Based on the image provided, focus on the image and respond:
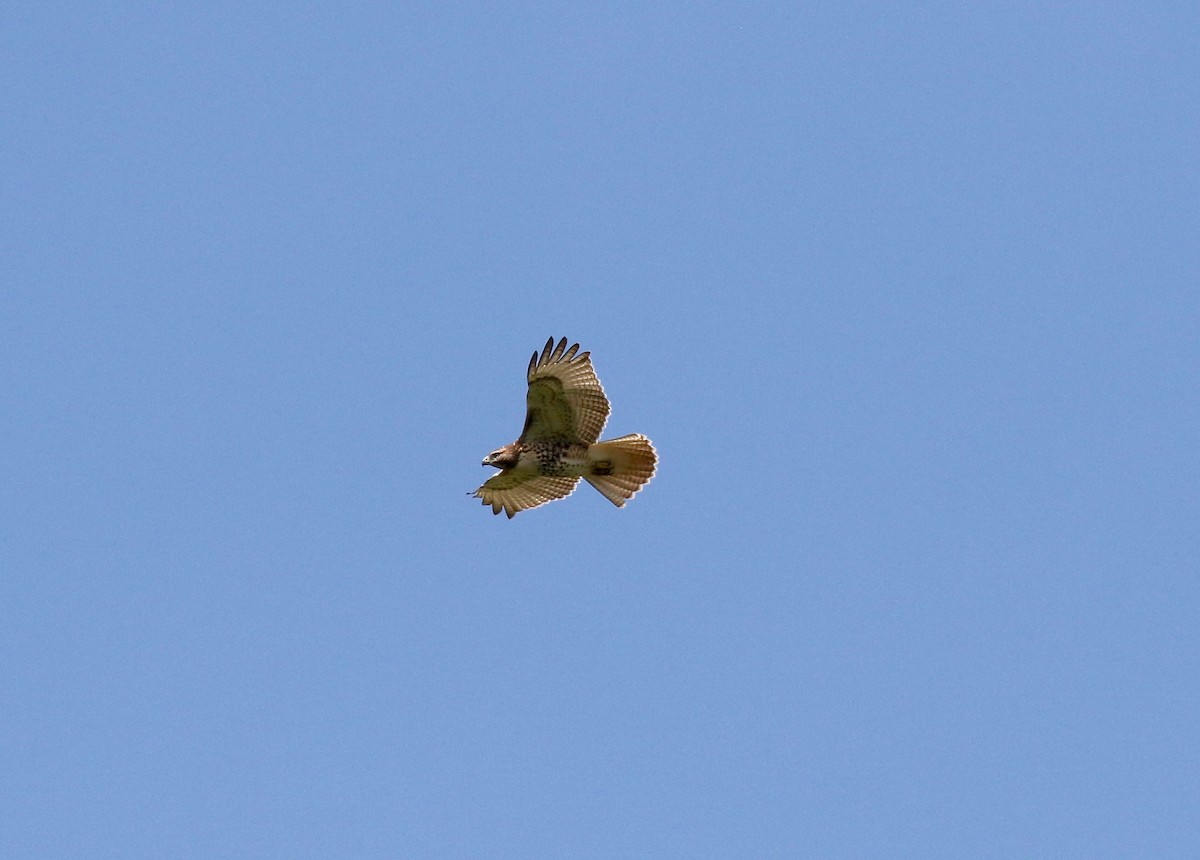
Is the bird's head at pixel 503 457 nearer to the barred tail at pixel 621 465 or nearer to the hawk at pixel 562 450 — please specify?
the hawk at pixel 562 450

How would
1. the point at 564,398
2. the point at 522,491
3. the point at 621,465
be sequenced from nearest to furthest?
the point at 564,398, the point at 621,465, the point at 522,491

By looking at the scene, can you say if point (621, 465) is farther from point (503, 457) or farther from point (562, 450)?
point (503, 457)

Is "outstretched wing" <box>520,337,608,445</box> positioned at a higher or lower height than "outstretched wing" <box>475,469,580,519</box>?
higher

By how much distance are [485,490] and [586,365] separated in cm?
183

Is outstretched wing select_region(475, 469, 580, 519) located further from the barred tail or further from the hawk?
the barred tail

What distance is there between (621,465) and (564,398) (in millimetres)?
984

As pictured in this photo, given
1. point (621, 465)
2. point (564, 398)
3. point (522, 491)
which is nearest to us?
point (564, 398)

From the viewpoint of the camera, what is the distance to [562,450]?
→ 60.6ft

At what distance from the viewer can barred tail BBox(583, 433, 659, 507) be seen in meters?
18.4

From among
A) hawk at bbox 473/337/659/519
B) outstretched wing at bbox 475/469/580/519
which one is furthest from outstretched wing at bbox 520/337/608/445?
outstretched wing at bbox 475/469/580/519

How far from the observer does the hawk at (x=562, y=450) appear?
17969 millimetres

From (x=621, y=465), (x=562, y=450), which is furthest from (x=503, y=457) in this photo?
(x=621, y=465)

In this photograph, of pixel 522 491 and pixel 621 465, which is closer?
pixel 621 465

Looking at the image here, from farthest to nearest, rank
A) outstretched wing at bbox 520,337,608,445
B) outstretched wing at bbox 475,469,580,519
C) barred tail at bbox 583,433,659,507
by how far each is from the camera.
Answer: outstretched wing at bbox 475,469,580,519 < barred tail at bbox 583,433,659,507 < outstretched wing at bbox 520,337,608,445
